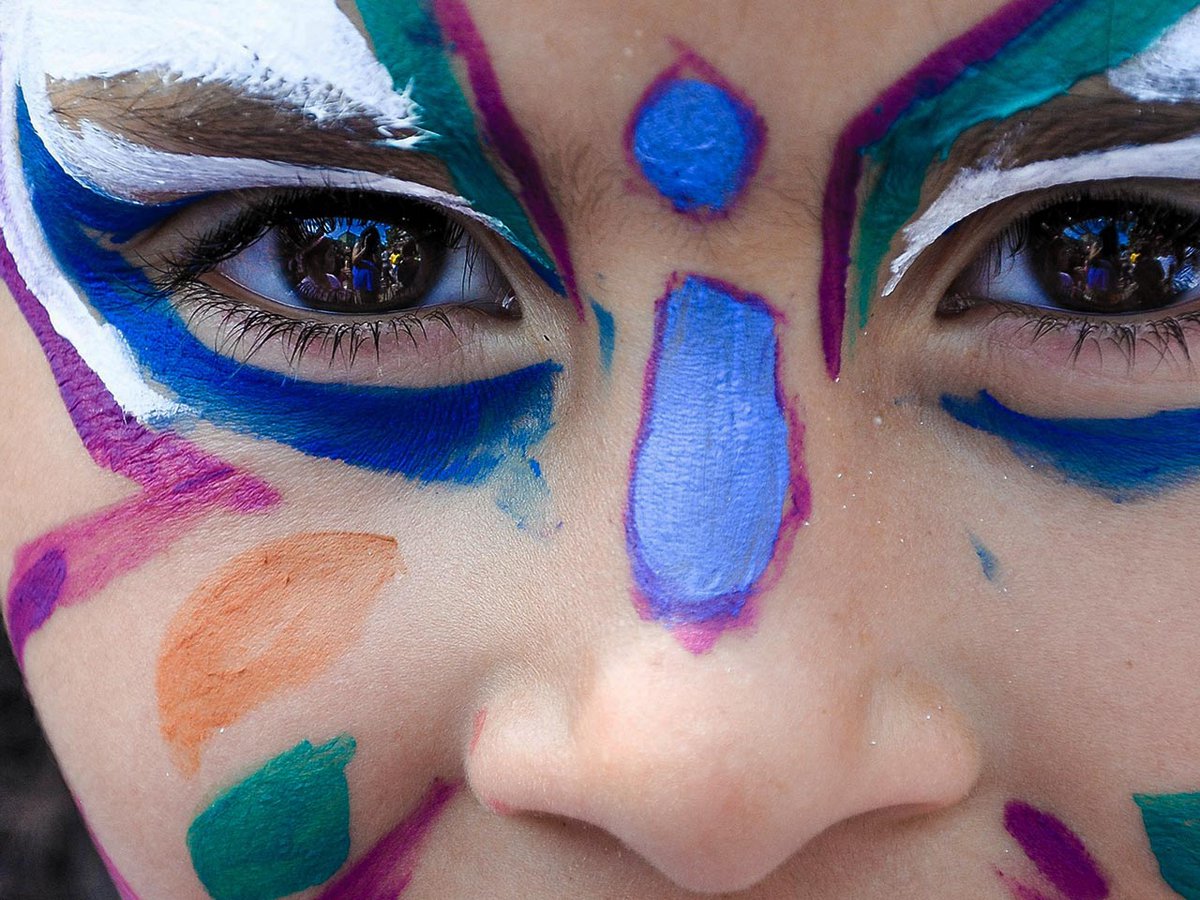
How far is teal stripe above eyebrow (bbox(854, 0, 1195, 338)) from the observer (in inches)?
29.7

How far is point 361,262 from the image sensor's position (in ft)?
3.08

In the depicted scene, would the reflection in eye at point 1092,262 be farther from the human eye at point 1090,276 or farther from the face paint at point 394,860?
the face paint at point 394,860

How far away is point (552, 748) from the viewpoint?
806mm

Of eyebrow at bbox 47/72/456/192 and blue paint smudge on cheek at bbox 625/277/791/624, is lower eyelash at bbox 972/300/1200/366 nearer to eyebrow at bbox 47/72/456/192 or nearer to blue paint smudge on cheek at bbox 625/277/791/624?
blue paint smudge on cheek at bbox 625/277/791/624

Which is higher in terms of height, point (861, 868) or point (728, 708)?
point (728, 708)

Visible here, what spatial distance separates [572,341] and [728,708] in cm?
29

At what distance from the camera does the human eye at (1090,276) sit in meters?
0.86

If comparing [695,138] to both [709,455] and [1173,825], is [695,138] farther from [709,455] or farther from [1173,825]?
[1173,825]

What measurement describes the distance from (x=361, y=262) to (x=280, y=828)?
1.50 ft

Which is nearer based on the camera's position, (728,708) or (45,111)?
(728,708)

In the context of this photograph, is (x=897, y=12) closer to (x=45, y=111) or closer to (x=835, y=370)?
(x=835, y=370)

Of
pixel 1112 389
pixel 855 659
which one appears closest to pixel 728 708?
pixel 855 659

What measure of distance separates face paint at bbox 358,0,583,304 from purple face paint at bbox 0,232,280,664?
32 cm

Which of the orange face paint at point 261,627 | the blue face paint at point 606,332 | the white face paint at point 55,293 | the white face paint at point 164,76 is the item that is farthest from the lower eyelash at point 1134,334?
the white face paint at point 55,293
